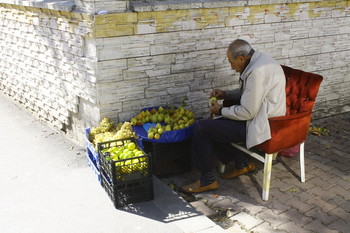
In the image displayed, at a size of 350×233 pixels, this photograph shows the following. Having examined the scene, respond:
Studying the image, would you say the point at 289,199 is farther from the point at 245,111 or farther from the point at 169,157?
the point at 169,157

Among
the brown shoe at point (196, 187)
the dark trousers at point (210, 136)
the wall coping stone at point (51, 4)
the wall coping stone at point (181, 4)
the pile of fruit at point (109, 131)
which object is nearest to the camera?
the dark trousers at point (210, 136)

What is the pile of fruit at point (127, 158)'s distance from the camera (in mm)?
4434

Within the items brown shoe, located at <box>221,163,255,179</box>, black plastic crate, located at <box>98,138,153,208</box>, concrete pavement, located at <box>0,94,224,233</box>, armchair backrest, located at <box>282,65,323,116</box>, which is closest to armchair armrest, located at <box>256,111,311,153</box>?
armchair backrest, located at <box>282,65,323,116</box>

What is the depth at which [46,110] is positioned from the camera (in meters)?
7.20

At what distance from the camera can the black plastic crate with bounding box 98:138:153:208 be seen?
4.43 metres

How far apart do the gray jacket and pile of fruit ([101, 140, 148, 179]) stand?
3.71 feet

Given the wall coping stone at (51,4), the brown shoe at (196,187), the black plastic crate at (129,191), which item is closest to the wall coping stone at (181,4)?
the wall coping stone at (51,4)

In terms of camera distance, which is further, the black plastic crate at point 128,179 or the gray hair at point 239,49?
the gray hair at point 239,49

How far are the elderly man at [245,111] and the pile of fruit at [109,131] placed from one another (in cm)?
84

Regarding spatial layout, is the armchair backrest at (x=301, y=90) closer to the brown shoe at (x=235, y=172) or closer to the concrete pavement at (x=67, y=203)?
the brown shoe at (x=235, y=172)

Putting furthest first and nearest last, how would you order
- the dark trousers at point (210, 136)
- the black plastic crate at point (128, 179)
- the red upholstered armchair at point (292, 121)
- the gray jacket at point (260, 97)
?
the dark trousers at point (210, 136) → the red upholstered armchair at point (292, 121) → the gray jacket at point (260, 97) → the black plastic crate at point (128, 179)

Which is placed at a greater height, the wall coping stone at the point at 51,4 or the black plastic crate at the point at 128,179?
the wall coping stone at the point at 51,4

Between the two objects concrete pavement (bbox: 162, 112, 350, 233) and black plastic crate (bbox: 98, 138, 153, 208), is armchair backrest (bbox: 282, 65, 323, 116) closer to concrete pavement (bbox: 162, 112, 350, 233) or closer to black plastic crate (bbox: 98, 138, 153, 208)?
concrete pavement (bbox: 162, 112, 350, 233)

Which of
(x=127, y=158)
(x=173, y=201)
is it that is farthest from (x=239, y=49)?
(x=173, y=201)
